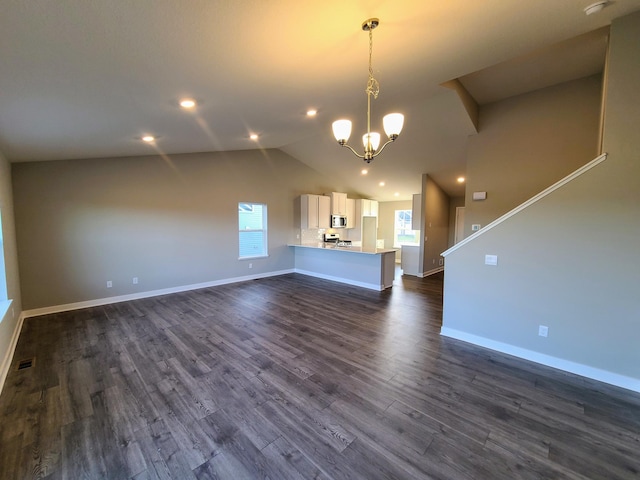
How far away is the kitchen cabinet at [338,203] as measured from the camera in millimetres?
8477

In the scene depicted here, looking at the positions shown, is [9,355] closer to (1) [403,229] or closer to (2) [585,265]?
(2) [585,265]

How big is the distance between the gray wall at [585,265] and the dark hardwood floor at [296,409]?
0.85 feet

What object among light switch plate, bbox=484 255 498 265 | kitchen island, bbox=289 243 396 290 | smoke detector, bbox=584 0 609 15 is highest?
smoke detector, bbox=584 0 609 15

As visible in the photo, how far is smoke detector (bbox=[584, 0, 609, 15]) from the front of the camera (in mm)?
1961

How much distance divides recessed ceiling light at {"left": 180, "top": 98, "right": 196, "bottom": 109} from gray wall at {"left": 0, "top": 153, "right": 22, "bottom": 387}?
2.57m

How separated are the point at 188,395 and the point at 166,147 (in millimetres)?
4030

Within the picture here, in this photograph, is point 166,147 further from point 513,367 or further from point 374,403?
point 513,367

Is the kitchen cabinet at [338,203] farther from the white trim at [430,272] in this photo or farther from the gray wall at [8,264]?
the gray wall at [8,264]

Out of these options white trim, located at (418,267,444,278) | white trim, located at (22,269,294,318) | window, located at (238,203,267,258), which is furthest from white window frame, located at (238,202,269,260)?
white trim, located at (418,267,444,278)

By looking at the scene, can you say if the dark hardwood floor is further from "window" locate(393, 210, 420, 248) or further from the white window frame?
"window" locate(393, 210, 420, 248)

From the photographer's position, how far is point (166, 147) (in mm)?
4668

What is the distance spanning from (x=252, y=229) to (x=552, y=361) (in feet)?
20.1

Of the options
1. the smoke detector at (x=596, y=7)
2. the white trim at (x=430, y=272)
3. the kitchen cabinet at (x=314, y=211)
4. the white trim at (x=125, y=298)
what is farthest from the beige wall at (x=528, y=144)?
the white trim at (x=125, y=298)

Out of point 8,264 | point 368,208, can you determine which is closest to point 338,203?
point 368,208
